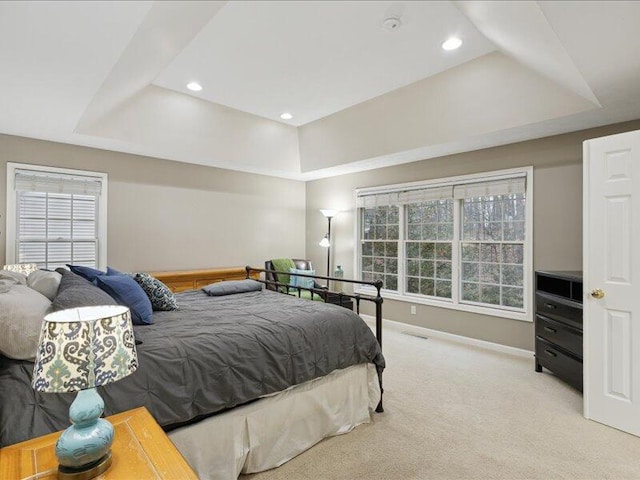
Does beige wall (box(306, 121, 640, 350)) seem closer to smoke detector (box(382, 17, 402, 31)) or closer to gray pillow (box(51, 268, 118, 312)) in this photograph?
smoke detector (box(382, 17, 402, 31))

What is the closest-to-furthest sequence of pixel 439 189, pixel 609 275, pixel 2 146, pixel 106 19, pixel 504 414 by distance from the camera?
pixel 106 19, pixel 609 275, pixel 504 414, pixel 2 146, pixel 439 189

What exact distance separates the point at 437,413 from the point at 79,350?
2.54 meters

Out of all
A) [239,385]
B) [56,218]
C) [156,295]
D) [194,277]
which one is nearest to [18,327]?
[239,385]

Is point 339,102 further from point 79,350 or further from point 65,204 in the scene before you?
point 79,350

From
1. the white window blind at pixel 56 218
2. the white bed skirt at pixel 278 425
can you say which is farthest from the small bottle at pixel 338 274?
the white window blind at pixel 56 218

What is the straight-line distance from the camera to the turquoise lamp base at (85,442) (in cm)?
100

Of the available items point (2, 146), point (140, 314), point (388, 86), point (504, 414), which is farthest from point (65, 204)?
point (504, 414)

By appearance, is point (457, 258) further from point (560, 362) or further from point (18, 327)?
point (18, 327)

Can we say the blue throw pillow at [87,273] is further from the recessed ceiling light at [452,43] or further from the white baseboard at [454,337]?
the white baseboard at [454,337]

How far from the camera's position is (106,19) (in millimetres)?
1929

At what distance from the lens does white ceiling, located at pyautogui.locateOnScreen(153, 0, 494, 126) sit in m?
2.64

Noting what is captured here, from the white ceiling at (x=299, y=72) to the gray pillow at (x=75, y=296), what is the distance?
147 centimetres

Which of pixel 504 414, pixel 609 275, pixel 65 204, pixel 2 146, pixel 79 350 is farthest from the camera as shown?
pixel 65 204

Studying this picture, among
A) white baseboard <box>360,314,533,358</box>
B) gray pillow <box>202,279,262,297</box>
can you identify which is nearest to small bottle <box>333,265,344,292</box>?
white baseboard <box>360,314,533,358</box>
